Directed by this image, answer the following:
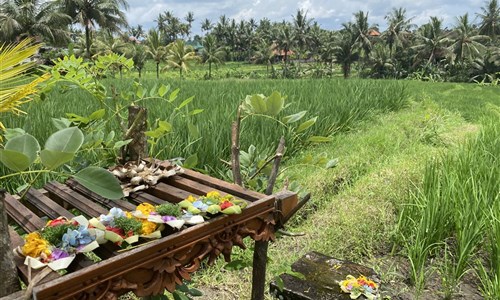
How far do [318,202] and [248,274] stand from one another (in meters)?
1.00

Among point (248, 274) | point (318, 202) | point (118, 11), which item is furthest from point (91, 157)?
point (118, 11)

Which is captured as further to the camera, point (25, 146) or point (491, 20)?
point (491, 20)

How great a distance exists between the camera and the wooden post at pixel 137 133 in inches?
48.5

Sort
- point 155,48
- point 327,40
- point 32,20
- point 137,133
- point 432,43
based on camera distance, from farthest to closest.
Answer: point 327,40 → point 432,43 → point 155,48 → point 32,20 → point 137,133

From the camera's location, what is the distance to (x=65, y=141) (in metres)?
0.67

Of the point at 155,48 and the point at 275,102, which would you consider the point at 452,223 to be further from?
the point at 155,48

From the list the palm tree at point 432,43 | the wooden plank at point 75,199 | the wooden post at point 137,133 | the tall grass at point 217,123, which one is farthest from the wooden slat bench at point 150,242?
the palm tree at point 432,43

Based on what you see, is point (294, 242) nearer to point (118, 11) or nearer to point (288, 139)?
point (288, 139)

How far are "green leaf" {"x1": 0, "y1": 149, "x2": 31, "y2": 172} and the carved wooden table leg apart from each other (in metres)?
0.61

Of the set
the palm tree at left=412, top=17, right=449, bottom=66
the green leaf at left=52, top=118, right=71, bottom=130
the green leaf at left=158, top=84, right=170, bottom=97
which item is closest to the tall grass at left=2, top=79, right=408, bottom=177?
the green leaf at left=158, top=84, right=170, bottom=97

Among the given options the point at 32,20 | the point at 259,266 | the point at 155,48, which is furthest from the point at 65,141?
the point at 155,48

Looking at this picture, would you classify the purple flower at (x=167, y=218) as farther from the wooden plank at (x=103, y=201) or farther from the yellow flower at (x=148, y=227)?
the wooden plank at (x=103, y=201)

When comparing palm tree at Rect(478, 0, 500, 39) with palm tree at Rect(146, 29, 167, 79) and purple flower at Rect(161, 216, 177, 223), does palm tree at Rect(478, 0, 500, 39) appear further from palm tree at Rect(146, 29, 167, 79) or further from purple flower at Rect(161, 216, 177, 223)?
purple flower at Rect(161, 216, 177, 223)

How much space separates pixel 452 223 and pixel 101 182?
6.07 feet
